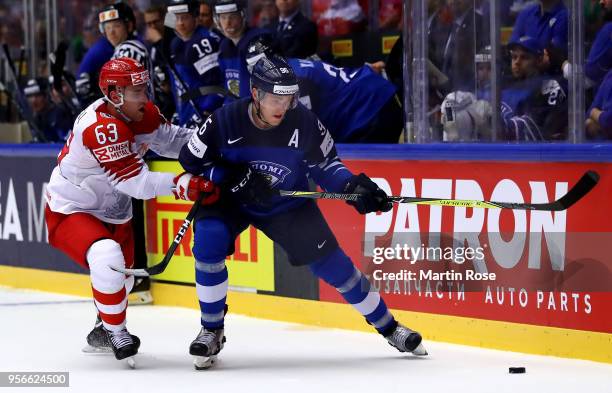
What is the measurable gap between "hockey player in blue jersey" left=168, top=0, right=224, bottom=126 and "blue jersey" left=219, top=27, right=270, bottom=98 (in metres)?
0.09

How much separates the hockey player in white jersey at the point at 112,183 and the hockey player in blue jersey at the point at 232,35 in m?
1.81

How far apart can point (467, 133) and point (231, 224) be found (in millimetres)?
1393

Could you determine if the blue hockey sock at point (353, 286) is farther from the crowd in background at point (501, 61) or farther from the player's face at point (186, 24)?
the player's face at point (186, 24)

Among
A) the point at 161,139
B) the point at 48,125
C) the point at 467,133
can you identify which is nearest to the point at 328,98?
the point at 467,133

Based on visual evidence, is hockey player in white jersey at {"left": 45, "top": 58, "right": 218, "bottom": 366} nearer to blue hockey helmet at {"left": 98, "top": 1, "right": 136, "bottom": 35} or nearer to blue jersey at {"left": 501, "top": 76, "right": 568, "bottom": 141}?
blue jersey at {"left": 501, "top": 76, "right": 568, "bottom": 141}

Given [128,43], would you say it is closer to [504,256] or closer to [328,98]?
[328,98]

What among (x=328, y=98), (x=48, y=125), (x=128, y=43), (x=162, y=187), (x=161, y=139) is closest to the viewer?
(x=162, y=187)

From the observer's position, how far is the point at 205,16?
322 inches

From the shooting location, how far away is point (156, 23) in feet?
28.4

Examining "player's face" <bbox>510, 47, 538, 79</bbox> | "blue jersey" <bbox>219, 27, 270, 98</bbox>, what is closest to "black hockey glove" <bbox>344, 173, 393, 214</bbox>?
"player's face" <bbox>510, 47, 538, 79</bbox>

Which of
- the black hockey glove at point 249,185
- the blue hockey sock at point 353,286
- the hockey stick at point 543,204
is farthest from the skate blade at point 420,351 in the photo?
the black hockey glove at point 249,185

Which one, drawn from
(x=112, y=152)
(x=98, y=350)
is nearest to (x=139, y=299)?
(x=98, y=350)

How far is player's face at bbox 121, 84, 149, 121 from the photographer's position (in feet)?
18.0

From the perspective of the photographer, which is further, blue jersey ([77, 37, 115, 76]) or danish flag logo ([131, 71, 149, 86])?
blue jersey ([77, 37, 115, 76])
